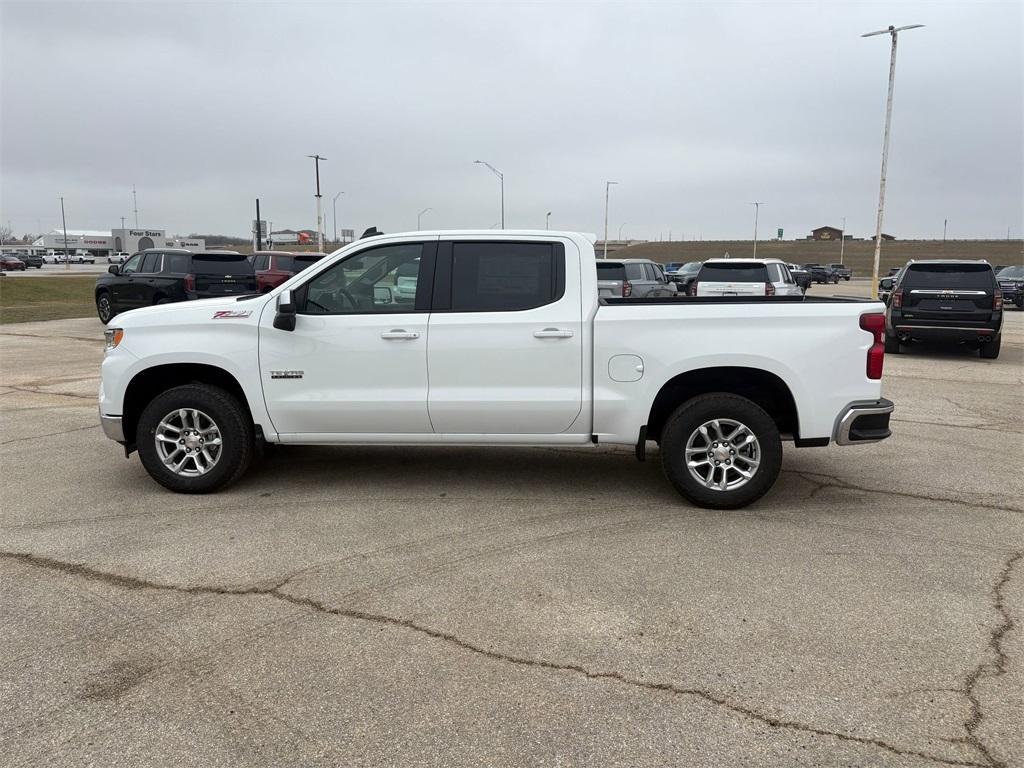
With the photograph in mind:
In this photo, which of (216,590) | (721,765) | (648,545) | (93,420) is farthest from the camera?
(93,420)

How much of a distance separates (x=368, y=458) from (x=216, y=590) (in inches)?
110

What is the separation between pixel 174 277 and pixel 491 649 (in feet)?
54.9

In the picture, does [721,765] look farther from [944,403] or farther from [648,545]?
[944,403]

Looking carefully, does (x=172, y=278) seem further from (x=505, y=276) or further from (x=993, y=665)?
(x=993, y=665)

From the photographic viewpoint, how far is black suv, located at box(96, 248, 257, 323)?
1805 cm

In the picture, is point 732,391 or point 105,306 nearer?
point 732,391

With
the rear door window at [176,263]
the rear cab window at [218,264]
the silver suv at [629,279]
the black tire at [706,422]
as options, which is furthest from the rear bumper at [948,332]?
the rear door window at [176,263]

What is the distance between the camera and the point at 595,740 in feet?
9.54

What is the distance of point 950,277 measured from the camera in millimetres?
13680

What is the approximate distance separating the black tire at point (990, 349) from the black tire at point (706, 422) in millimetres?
10800

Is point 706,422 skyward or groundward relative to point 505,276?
groundward

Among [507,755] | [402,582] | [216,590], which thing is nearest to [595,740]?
[507,755]

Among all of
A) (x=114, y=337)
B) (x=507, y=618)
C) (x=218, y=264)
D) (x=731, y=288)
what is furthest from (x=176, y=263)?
(x=507, y=618)

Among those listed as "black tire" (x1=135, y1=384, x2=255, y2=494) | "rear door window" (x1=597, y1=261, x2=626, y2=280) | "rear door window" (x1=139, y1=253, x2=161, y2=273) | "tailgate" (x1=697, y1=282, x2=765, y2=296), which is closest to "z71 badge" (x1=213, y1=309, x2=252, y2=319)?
"black tire" (x1=135, y1=384, x2=255, y2=494)
